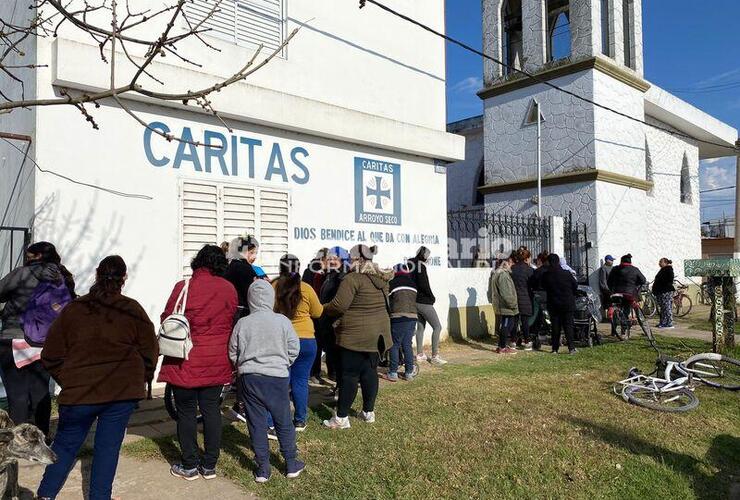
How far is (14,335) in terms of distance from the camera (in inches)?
166

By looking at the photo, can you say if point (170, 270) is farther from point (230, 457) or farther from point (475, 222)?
point (475, 222)

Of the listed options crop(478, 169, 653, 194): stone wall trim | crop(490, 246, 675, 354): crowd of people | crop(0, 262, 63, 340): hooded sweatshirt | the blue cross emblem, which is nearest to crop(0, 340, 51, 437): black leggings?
crop(0, 262, 63, 340): hooded sweatshirt

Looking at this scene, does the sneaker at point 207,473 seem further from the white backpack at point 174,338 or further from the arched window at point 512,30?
the arched window at point 512,30

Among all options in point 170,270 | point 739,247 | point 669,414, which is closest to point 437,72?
point 170,270

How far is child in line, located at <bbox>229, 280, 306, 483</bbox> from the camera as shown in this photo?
3957 millimetres

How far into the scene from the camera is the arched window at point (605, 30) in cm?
1452

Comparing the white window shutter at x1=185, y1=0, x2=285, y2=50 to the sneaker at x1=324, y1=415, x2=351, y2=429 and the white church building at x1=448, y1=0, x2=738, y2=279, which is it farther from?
the white church building at x1=448, y1=0, x2=738, y2=279

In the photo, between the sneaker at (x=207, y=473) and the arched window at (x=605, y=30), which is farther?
the arched window at (x=605, y=30)

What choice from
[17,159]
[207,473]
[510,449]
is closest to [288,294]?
[207,473]

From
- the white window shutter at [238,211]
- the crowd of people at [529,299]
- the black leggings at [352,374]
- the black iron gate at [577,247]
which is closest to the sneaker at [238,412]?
the black leggings at [352,374]

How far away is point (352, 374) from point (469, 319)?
20.2ft

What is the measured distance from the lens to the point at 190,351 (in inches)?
151

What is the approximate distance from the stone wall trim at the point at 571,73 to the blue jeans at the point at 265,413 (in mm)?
11561

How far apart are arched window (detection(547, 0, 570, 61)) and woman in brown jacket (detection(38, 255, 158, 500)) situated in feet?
44.7
